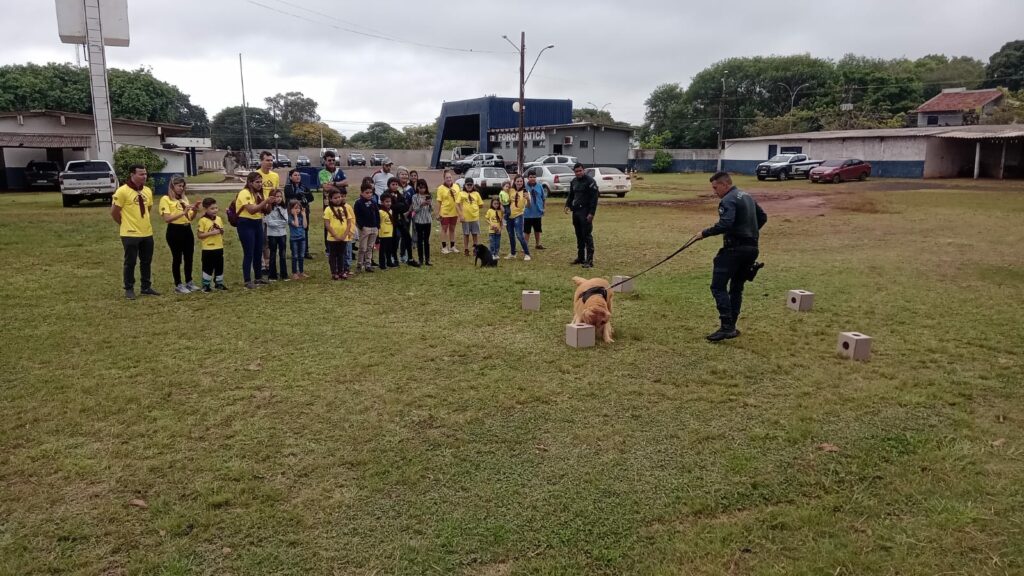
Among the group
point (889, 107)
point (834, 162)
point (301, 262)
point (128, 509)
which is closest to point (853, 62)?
point (889, 107)

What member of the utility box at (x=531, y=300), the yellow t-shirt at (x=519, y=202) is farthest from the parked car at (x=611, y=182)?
the utility box at (x=531, y=300)

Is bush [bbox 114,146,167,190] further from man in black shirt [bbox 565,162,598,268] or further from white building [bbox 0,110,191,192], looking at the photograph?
man in black shirt [bbox 565,162,598,268]

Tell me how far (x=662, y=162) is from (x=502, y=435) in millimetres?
53299

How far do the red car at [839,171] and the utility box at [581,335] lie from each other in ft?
103

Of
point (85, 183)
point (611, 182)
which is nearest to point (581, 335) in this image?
point (85, 183)

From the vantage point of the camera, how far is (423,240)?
40.1 ft

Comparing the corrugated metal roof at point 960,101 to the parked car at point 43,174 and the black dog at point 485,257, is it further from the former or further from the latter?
the parked car at point 43,174

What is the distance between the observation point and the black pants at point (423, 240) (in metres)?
12.2

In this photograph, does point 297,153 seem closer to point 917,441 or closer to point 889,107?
point 889,107

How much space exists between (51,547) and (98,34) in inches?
1079

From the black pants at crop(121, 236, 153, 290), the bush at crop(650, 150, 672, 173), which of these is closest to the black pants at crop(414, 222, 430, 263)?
the black pants at crop(121, 236, 153, 290)

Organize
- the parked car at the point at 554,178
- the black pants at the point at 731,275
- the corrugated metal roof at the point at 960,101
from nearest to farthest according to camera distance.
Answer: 1. the black pants at the point at 731,275
2. the parked car at the point at 554,178
3. the corrugated metal roof at the point at 960,101

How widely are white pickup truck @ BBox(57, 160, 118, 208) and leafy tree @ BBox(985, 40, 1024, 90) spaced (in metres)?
85.5

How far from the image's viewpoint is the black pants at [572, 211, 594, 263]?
1152cm
